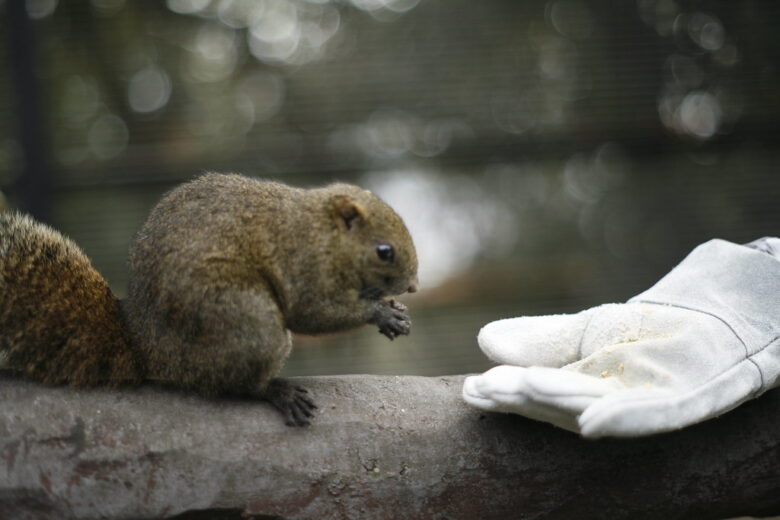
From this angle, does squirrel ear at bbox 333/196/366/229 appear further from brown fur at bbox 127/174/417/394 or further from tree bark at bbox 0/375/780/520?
tree bark at bbox 0/375/780/520

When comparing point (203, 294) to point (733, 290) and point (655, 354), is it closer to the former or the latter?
point (655, 354)

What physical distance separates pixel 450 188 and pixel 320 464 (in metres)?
2.28

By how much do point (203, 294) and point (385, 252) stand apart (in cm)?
41

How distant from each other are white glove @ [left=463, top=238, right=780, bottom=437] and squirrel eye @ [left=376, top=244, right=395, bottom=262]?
255 millimetres

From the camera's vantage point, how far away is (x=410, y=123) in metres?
3.59

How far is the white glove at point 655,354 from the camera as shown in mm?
1251

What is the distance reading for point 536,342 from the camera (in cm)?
161

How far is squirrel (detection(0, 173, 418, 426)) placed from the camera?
1.43m

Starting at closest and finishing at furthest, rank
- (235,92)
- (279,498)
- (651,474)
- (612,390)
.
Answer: (612,390) → (279,498) → (651,474) → (235,92)

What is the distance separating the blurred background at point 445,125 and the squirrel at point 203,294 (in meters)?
1.73

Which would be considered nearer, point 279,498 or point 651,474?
point 279,498

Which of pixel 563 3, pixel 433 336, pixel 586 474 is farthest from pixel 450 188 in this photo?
pixel 586 474

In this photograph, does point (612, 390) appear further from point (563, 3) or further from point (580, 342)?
point (563, 3)

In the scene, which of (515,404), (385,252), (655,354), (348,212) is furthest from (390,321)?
(655,354)
